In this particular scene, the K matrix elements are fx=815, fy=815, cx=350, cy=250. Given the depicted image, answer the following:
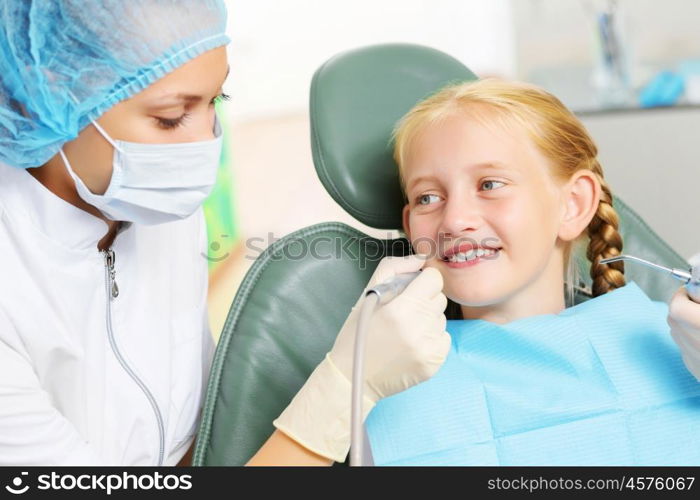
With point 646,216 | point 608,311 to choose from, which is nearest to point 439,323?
point 608,311

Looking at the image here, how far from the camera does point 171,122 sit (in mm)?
1202

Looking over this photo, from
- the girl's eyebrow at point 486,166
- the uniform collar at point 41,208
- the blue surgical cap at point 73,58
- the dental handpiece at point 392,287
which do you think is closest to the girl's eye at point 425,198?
the girl's eyebrow at point 486,166

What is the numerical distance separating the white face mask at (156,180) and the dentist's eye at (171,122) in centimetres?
3

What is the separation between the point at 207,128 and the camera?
48.5 inches

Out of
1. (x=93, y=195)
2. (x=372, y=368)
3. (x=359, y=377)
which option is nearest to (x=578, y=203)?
(x=372, y=368)

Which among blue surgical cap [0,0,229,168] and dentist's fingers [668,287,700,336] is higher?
blue surgical cap [0,0,229,168]

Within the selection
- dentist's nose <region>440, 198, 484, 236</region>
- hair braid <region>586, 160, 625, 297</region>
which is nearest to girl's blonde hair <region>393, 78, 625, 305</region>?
hair braid <region>586, 160, 625, 297</region>

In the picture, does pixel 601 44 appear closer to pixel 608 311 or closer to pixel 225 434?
pixel 608 311

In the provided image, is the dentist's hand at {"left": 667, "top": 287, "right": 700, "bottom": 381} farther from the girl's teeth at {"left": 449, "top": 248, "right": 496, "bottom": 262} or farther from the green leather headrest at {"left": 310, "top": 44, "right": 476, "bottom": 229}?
the green leather headrest at {"left": 310, "top": 44, "right": 476, "bottom": 229}

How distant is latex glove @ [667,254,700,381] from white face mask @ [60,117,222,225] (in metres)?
0.73

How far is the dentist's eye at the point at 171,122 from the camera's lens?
120cm

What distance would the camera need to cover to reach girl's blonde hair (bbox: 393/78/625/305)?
1.34 metres

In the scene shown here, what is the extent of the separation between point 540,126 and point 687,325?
15.7 inches

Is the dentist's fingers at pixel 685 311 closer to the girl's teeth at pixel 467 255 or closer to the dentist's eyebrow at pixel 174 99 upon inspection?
the girl's teeth at pixel 467 255
